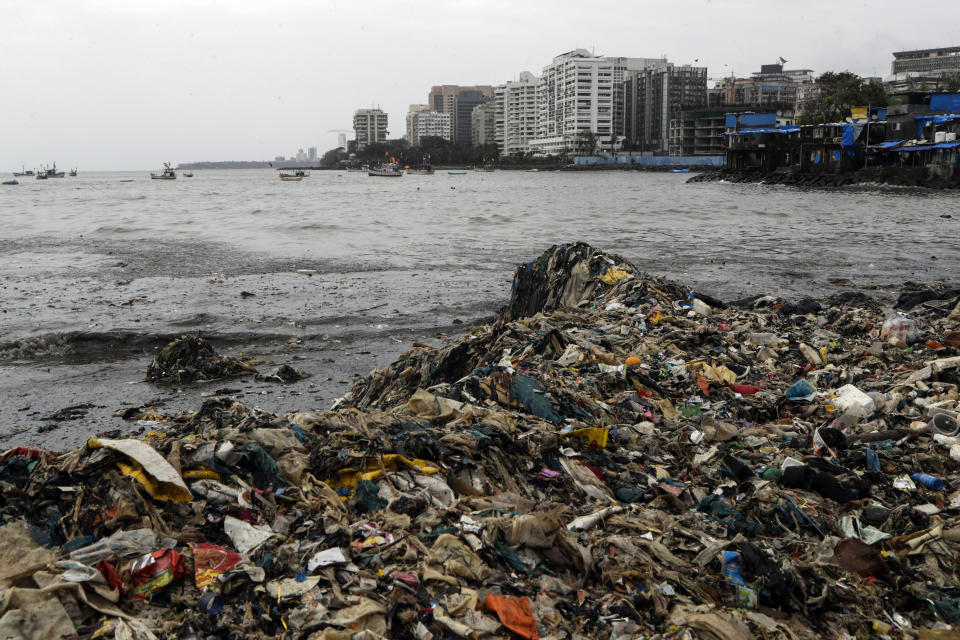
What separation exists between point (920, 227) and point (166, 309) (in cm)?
2389

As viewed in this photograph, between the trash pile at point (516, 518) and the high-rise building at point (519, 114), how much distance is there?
167m

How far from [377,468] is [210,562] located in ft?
3.51

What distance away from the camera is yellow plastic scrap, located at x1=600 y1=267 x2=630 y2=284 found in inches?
377

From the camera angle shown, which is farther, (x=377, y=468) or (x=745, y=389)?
(x=745, y=389)

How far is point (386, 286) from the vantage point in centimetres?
1423

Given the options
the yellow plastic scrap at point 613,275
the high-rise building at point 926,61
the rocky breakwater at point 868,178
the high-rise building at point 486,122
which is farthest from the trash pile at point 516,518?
the high-rise building at point 486,122

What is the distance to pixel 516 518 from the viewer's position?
3.43 m

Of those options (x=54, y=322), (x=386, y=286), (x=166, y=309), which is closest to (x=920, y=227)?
(x=386, y=286)

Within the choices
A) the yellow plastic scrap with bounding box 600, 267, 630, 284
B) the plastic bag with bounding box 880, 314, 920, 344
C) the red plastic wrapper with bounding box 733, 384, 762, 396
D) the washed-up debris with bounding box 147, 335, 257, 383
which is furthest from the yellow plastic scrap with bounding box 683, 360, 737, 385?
the washed-up debris with bounding box 147, 335, 257, 383

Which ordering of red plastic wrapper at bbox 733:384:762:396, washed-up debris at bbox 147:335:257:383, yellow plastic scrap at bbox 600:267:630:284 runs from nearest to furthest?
1. red plastic wrapper at bbox 733:384:762:396
2. washed-up debris at bbox 147:335:257:383
3. yellow plastic scrap at bbox 600:267:630:284

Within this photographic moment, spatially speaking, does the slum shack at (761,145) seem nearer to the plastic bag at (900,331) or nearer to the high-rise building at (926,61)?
the plastic bag at (900,331)

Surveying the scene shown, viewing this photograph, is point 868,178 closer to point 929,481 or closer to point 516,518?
point 929,481

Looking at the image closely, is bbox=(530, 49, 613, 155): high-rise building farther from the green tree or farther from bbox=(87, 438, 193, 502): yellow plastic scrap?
bbox=(87, 438, 193, 502): yellow plastic scrap

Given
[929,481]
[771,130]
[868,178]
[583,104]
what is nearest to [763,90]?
[583,104]
